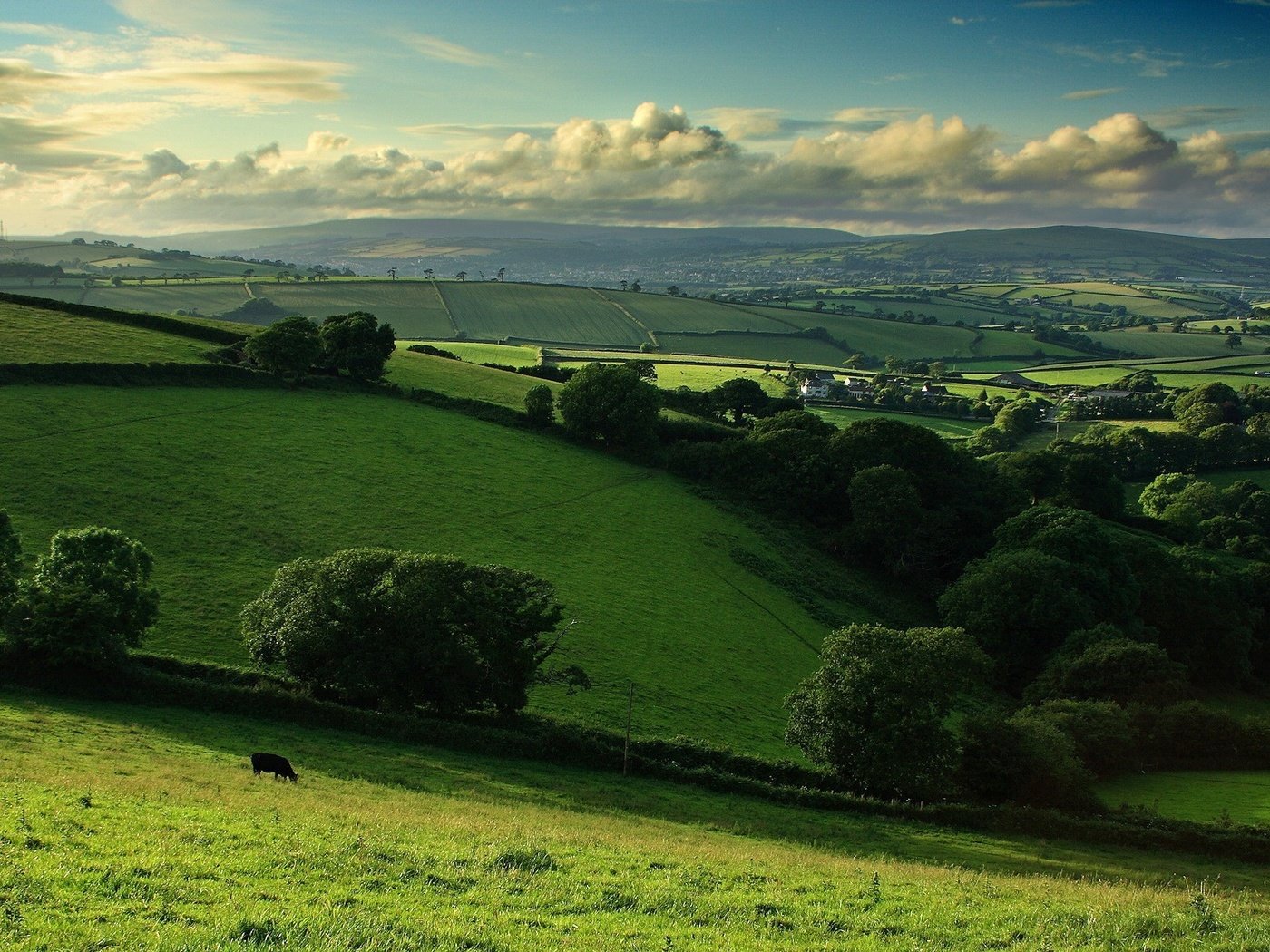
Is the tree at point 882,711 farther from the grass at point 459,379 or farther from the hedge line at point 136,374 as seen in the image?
the hedge line at point 136,374

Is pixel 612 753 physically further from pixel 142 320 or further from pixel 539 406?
pixel 142 320

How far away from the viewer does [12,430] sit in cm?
6059

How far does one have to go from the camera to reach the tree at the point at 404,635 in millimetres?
39375

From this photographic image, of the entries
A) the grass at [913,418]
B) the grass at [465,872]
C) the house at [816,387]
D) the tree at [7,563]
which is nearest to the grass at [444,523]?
the tree at [7,563]

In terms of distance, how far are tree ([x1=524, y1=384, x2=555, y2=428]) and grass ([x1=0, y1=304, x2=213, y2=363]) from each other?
2833cm

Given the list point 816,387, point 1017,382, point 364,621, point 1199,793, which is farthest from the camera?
point 1017,382

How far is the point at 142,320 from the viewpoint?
87562 mm

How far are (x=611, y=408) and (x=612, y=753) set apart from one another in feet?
166

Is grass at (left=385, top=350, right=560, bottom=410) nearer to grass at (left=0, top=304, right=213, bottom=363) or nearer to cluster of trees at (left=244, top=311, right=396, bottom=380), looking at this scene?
cluster of trees at (left=244, top=311, right=396, bottom=380)

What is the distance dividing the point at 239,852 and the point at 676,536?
5281cm

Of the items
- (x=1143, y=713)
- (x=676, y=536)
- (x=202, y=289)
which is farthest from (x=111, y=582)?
(x=202, y=289)

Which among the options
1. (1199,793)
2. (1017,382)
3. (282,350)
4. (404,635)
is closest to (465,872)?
(404,635)

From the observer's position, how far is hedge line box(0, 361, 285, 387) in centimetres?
6875

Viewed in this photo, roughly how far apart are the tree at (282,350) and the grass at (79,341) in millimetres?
4532
